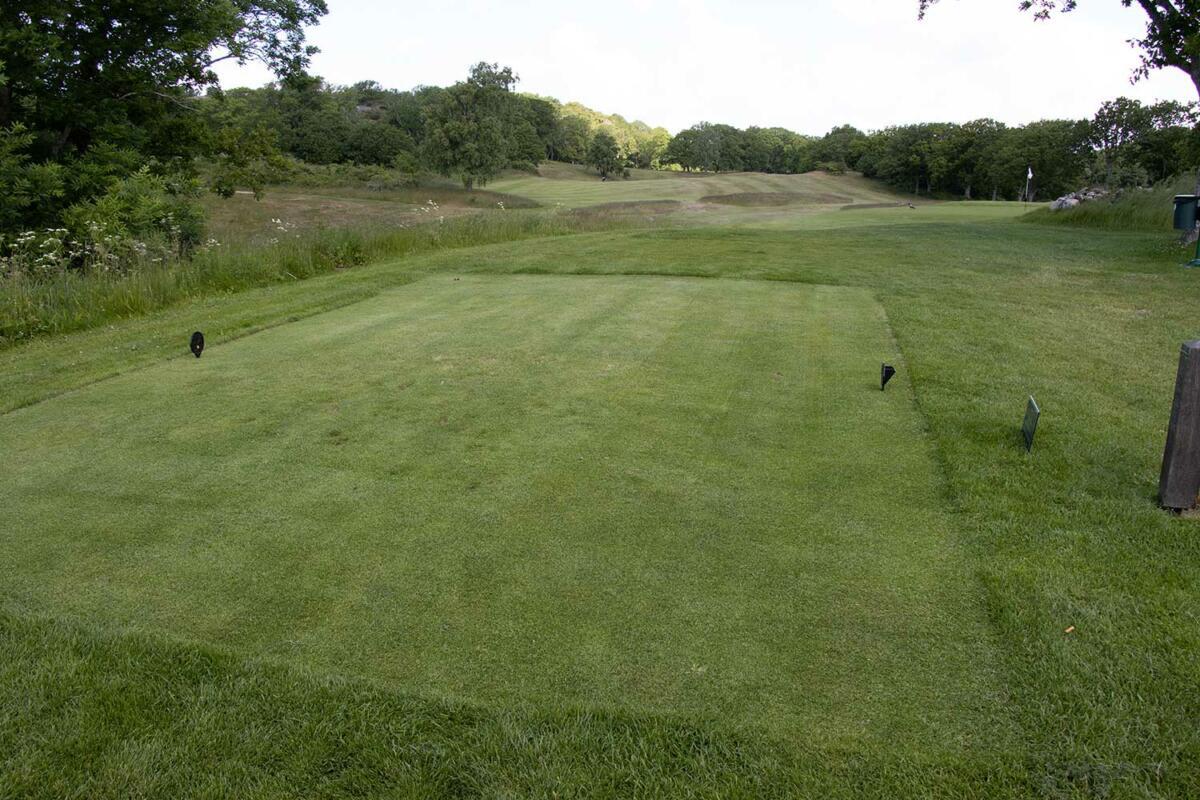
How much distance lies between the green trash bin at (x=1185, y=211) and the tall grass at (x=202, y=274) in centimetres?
1121

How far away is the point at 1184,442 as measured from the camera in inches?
123

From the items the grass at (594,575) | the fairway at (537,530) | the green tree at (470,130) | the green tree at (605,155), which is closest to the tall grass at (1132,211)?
the grass at (594,575)

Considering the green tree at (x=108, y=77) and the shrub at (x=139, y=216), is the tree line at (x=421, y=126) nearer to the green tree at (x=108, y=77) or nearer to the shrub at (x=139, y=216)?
the green tree at (x=108, y=77)

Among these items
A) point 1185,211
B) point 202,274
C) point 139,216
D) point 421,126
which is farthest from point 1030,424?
point 421,126

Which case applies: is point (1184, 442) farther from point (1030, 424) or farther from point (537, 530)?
point (537, 530)

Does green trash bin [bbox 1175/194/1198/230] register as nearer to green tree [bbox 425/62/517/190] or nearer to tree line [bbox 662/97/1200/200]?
tree line [bbox 662/97/1200/200]

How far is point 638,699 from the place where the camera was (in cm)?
206

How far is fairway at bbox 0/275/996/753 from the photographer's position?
7.13 ft

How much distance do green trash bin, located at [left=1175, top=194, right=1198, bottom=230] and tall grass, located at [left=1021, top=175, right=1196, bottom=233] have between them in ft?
23.4

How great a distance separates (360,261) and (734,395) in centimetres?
893

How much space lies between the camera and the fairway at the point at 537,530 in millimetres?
2172

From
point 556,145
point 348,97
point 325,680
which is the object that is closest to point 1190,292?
point 325,680

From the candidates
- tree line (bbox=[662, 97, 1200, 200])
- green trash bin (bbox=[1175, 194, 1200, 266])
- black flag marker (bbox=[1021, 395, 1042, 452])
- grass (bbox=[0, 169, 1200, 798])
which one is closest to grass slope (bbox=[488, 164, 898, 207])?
tree line (bbox=[662, 97, 1200, 200])

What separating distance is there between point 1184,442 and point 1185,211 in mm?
10769
